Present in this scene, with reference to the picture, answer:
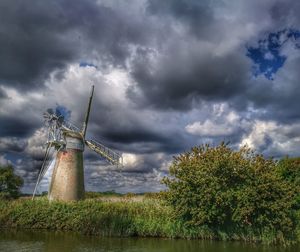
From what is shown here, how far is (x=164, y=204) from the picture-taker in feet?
94.0

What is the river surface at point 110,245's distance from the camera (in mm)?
23422

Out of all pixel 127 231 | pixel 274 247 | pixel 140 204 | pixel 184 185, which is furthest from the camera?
pixel 140 204

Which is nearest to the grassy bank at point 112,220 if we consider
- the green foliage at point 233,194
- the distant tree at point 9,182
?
the green foliage at point 233,194

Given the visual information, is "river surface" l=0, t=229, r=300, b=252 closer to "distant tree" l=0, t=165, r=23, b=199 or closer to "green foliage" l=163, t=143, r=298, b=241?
"green foliage" l=163, t=143, r=298, b=241

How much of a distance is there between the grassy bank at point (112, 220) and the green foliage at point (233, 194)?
1.53 ft

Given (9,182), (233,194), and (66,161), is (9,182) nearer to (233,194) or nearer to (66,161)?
(66,161)

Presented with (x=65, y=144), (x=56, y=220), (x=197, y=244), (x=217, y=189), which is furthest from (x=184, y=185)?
(x=65, y=144)

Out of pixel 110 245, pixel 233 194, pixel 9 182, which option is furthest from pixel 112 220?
pixel 9 182

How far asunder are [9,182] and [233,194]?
3667 cm

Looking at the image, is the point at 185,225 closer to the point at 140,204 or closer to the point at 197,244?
the point at 197,244

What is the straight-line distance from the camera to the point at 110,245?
25047mm

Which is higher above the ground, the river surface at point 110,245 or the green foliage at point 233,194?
the green foliage at point 233,194

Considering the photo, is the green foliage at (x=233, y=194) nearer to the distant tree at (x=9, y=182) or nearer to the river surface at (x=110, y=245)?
the river surface at (x=110, y=245)

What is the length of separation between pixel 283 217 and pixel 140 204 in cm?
1157
